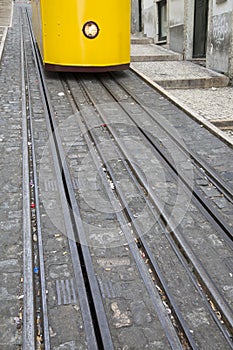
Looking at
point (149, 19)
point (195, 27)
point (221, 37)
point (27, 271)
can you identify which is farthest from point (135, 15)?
point (27, 271)

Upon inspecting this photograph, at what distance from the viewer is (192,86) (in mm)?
11039

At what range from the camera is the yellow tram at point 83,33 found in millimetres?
9367

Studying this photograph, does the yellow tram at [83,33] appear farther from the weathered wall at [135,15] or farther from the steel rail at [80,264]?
the weathered wall at [135,15]

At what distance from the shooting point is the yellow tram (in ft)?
30.7

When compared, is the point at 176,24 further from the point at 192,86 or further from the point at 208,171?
the point at 208,171

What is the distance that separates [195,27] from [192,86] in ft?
15.8

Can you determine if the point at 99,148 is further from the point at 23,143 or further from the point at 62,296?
the point at 62,296

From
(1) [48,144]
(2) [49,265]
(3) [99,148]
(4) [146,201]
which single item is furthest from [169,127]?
(2) [49,265]

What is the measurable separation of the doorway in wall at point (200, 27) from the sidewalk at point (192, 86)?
72cm

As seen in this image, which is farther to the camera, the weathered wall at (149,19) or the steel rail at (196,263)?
the weathered wall at (149,19)

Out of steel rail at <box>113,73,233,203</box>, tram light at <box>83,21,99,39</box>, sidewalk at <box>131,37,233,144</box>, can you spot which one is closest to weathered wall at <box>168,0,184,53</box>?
sidewalk at <box>131,37,233,144</box>

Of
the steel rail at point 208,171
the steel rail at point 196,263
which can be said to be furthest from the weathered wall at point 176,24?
the steel rail at point 196,263

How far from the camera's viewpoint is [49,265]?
3484 mm

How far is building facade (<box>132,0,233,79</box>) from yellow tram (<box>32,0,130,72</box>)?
3.18 m
